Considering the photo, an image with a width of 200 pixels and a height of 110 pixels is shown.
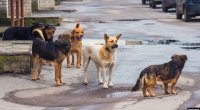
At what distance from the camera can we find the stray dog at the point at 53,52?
461 inches

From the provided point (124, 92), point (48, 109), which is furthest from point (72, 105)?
point (124, 92)

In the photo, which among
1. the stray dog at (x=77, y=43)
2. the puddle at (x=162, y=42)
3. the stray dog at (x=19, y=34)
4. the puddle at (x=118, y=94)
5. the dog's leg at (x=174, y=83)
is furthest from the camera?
the puddle at (x=162, y=42)

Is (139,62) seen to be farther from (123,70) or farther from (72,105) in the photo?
(72,105)

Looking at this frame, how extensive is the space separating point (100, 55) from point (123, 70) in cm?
227

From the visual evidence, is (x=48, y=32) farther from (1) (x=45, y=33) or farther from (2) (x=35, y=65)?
(2) (x=35, y=65)

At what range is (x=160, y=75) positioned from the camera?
1016cm

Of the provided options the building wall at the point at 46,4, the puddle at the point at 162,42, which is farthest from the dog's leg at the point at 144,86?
the building wall at the point at 46,4

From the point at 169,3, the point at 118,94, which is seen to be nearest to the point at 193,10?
the point at 169,3

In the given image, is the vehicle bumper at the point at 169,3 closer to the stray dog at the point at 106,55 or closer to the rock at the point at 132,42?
the rock at the point at 132,42

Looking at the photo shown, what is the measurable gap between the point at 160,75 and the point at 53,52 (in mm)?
2465

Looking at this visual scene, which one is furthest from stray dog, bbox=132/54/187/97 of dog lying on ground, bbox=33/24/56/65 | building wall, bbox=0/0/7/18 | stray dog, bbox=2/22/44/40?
building wall, bbox=0/0/7/18

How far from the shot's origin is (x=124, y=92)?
1080cm

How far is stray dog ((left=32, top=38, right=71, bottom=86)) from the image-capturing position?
11.7 meters

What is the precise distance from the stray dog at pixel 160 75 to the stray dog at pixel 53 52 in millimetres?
1888
